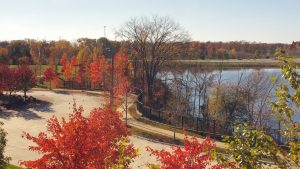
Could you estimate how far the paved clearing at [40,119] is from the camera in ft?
89.3

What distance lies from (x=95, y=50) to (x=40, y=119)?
1758 inches

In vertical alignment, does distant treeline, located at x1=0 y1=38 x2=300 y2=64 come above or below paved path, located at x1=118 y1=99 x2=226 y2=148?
above

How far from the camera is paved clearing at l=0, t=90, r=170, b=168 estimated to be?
27.2 metres

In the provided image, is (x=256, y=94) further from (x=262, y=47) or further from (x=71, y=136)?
(x=262, y=47)

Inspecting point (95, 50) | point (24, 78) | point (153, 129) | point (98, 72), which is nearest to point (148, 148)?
point (153, 129)

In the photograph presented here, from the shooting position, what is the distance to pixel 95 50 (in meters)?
81.8

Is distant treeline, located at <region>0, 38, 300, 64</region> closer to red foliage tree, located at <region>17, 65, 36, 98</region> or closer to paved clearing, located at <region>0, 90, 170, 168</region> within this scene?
paved clearing, located at <region>0, 90, 170, 168</region>

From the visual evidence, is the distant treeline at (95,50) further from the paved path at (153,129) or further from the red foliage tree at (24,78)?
the paved path at (153,129)

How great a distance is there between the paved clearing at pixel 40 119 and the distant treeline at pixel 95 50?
8820 mm

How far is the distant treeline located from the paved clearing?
882 centimetres

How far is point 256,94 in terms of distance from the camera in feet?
138

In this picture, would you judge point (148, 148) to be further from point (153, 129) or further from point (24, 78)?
point (24, 78)

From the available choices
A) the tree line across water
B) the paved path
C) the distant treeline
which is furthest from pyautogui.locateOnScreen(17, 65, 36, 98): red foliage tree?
the paved path

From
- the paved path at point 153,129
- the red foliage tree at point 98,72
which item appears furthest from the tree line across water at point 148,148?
the paved path at point 153,129
